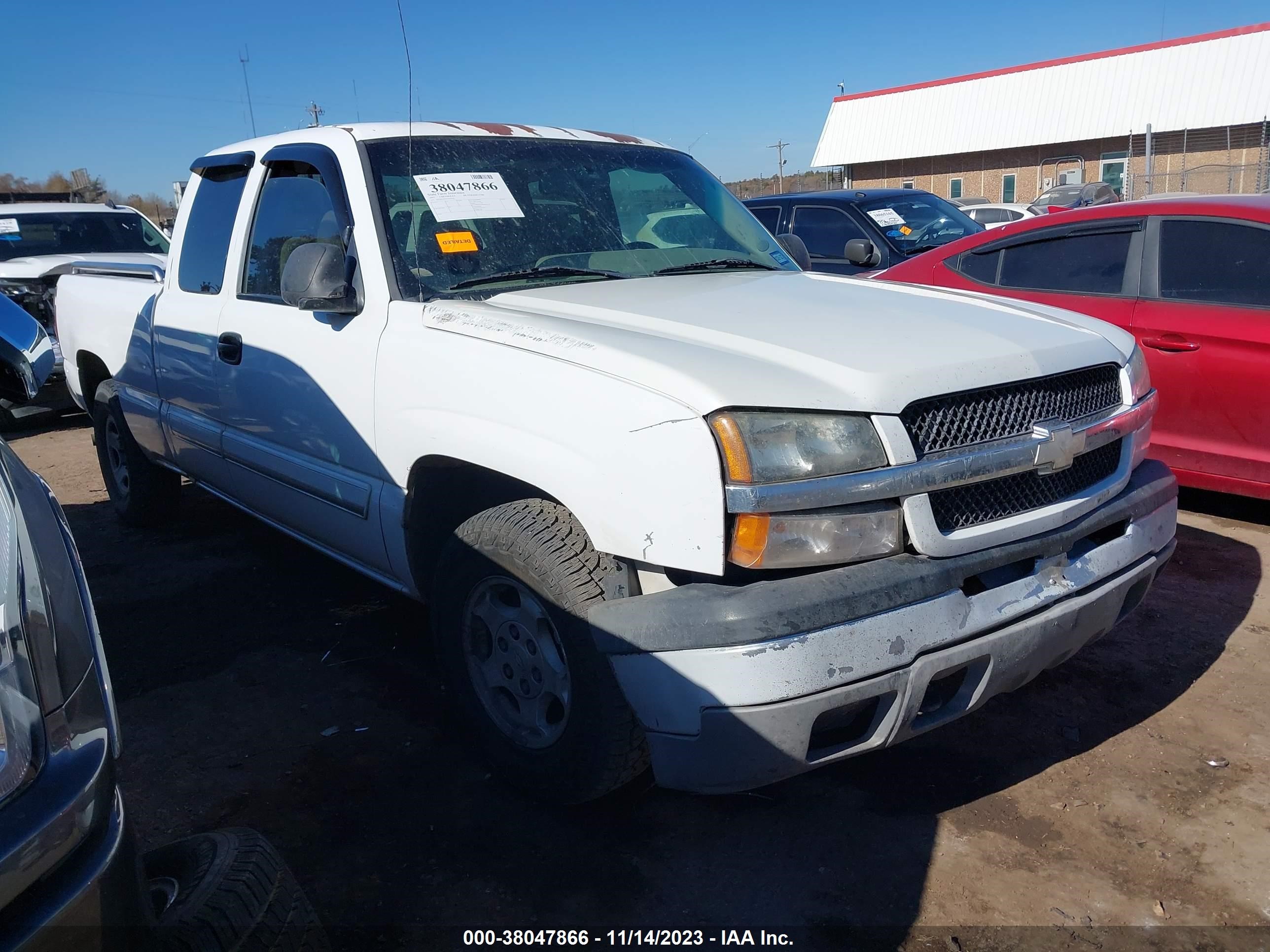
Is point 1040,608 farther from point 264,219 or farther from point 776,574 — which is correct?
point 264,219

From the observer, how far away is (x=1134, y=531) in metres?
2.76

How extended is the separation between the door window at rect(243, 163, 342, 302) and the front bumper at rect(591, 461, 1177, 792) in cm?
204

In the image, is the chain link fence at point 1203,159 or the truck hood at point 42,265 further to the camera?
the chain link fence at point 1203,159

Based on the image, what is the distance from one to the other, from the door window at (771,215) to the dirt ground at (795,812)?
544 centimetres

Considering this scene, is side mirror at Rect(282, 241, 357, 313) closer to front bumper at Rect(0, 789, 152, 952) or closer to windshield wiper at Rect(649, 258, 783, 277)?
windshield wiper at Rect(649, 258, 783, 277)

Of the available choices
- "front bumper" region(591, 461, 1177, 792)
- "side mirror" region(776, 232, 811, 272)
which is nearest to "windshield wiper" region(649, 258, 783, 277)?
"side mirror" region(776, 232, 811, 272)

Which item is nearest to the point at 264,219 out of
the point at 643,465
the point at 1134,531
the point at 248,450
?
the point at 248,450

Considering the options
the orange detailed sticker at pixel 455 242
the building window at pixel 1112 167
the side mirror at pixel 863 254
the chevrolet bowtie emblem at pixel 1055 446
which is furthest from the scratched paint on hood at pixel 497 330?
the building window at pixel 1112 167

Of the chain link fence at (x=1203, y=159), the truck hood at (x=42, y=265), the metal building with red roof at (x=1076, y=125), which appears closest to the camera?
the truck hood at (x=42, y=265)

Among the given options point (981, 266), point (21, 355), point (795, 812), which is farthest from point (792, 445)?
point (981, 266)

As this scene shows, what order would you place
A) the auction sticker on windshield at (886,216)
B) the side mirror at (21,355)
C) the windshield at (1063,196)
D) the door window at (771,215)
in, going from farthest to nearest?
the windshield at (1063,196) → the door window at (771,215) → the auction sticker on windshield at (886,216) → the side mirror at (21,355)

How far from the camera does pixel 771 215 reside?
8.89m

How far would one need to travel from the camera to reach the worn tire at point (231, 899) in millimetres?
1693

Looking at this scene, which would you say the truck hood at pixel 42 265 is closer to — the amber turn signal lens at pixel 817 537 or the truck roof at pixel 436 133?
the truck roof at pixel 436 133
